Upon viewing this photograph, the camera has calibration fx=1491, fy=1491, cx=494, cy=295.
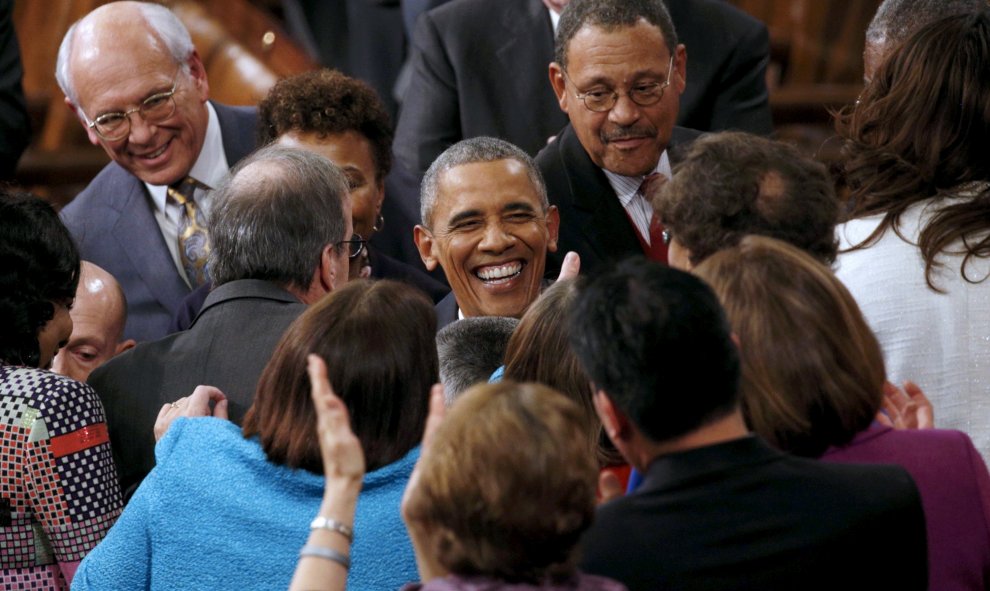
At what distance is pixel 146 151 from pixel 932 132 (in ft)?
6.69

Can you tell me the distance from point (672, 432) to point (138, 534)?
2.69 feet

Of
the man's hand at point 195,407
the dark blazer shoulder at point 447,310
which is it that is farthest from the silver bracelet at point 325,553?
the dark blazer shoulder at point 447,310

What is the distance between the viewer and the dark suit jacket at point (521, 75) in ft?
12.8

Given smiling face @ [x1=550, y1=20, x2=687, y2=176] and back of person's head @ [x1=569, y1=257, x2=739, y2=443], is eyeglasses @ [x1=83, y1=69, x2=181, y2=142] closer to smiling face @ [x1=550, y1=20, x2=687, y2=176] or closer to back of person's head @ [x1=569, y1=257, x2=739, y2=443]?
smiling face @ [x1=550, y1=20, x2=687, y2=176]

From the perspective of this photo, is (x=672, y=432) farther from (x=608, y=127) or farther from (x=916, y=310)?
(x=608, y=127)

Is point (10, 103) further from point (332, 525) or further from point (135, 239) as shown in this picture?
point (332, 525)

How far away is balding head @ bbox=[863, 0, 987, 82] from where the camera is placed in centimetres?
321

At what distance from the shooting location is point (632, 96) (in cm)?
318

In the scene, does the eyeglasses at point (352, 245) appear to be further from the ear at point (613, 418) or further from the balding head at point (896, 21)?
the balding head at point (896, 21)

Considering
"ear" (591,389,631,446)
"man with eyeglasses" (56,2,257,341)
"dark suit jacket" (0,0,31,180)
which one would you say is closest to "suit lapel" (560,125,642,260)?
"man with eyeglasses" (56,2,257,341)

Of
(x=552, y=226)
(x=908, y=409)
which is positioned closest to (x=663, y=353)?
(x=908, y=409)

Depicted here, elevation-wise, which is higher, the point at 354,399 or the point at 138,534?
the point at 354,399

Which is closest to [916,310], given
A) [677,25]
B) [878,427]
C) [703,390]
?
[878,427]

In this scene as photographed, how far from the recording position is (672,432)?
1.59 m
